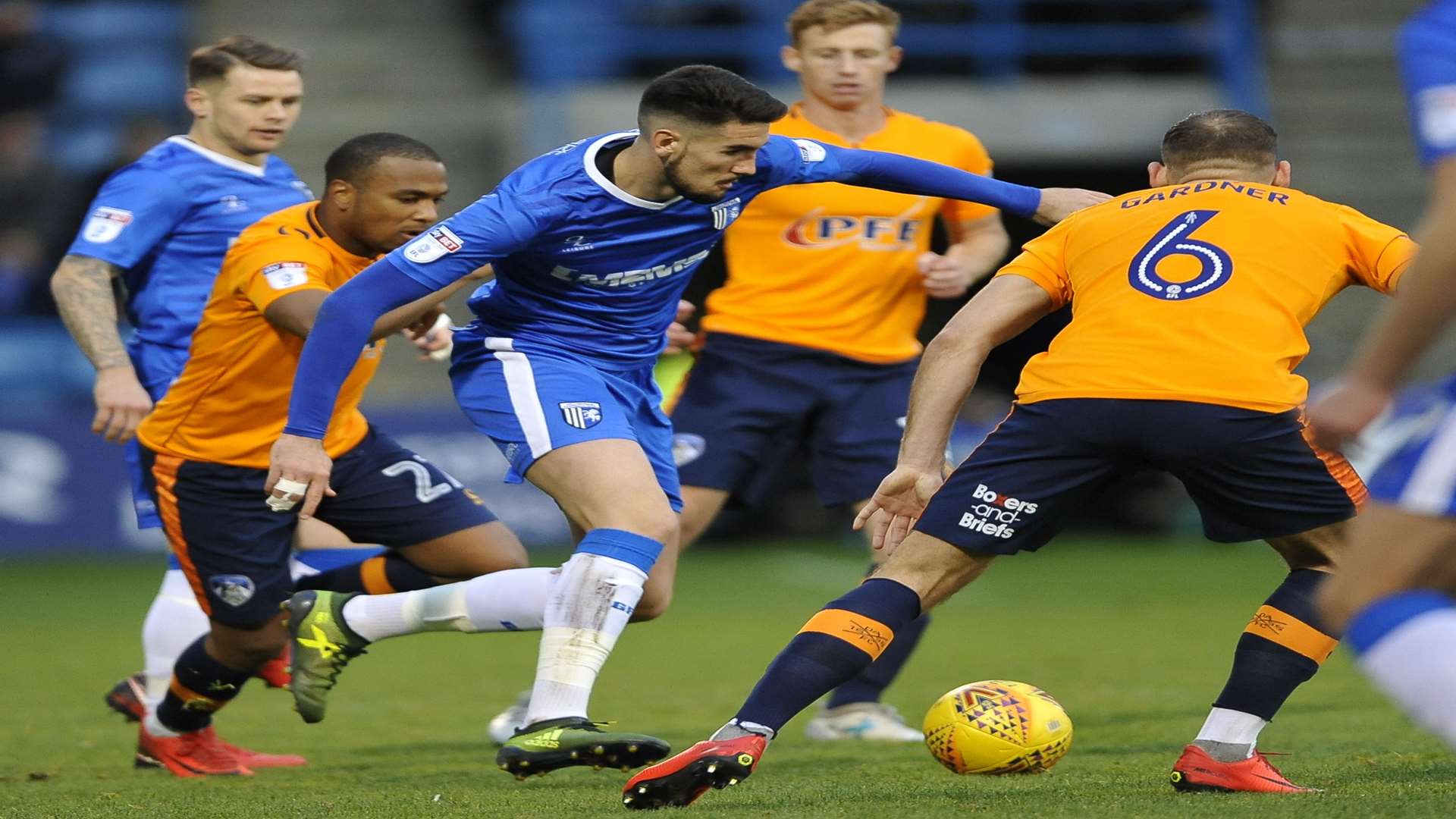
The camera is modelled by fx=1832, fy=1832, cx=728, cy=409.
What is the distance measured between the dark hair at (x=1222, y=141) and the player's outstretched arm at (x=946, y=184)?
66 cm

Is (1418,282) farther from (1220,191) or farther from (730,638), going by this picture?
(730,638)

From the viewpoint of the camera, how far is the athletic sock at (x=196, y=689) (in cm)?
588

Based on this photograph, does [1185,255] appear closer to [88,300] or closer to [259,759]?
[259,759]

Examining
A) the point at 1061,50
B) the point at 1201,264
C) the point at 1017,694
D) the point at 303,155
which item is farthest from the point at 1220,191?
the point at 303,155

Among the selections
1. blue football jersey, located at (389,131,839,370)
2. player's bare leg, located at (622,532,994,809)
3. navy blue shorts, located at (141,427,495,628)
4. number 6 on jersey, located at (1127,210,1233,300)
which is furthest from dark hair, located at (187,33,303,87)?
number 6 on jersey, located at (1127,210,1233,300)

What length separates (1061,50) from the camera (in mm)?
16781

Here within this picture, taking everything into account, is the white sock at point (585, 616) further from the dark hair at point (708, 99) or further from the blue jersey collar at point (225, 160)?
the blue jersey collar at point (225, 160)

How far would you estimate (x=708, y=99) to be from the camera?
16.1 ft

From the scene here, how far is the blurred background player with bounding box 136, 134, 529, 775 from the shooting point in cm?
560

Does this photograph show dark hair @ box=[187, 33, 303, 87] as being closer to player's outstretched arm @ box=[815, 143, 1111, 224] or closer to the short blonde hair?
the short blonde hair

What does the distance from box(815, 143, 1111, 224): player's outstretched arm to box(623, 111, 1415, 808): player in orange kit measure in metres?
0.76

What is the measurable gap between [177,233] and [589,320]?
6.35 ft

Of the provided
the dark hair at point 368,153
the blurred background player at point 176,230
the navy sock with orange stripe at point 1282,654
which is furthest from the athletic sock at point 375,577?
the navy sock with orange stripe at point 1282,654

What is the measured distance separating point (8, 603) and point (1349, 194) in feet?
41.6
